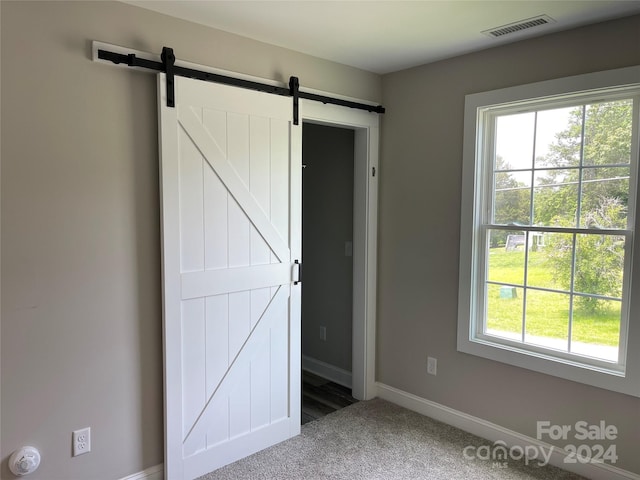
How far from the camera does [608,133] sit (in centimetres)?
241

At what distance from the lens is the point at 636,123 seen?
7.62 ft

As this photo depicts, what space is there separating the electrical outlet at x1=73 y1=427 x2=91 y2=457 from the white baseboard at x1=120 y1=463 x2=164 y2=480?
0.29 m

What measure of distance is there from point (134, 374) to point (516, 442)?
90.0 inches

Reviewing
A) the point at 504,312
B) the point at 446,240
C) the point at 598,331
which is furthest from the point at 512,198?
the point at 598,331

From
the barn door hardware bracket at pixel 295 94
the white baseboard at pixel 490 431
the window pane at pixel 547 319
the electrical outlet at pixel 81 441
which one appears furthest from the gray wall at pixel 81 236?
the window pane at pixel 547 319

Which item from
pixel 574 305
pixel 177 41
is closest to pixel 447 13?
pixel 177 41

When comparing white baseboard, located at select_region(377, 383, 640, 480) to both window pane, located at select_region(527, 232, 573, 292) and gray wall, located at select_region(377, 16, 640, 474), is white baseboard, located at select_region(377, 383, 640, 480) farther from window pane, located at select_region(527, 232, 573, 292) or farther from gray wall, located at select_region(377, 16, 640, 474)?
window pane, located at select_region(527, 232, 573, 292)

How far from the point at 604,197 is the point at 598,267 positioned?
0.38m

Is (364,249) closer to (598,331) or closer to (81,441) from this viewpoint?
(598,331)

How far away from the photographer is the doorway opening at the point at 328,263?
3.74 m

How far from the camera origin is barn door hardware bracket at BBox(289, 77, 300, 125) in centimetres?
277

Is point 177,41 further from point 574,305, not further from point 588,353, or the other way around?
point 588,353

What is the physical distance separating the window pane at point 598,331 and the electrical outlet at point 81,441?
263 centimetres

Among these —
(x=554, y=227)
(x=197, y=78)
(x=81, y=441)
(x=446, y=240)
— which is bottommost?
(x=81, y=441)
